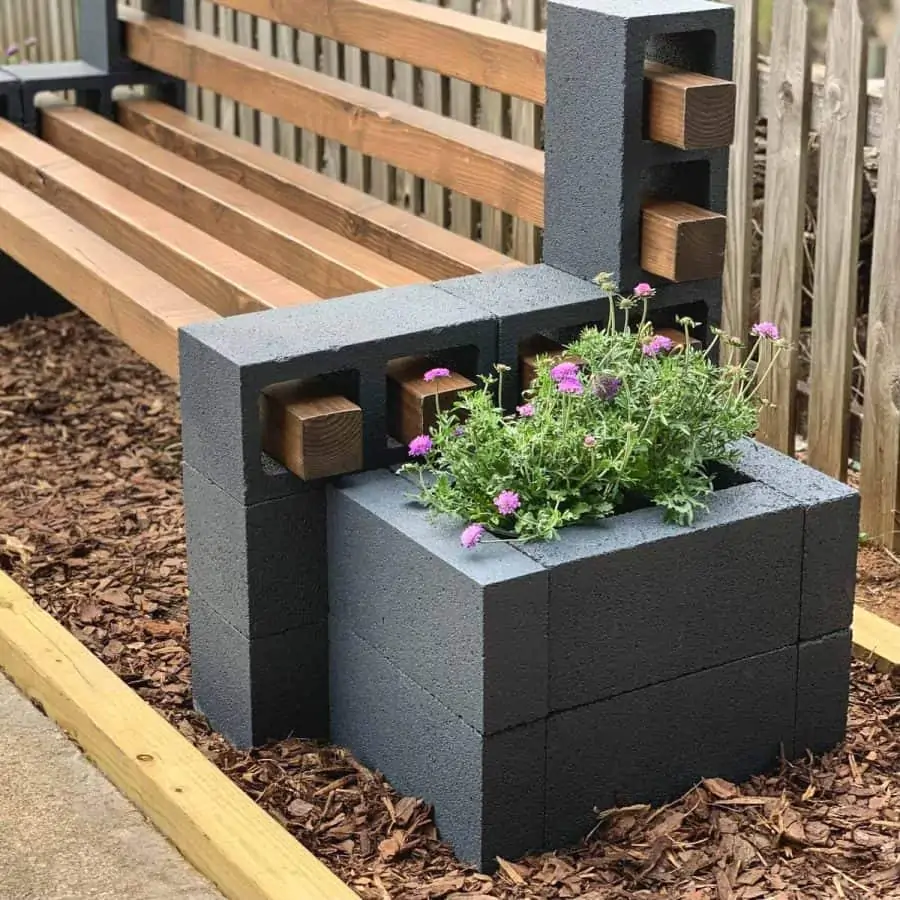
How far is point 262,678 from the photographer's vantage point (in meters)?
3.53

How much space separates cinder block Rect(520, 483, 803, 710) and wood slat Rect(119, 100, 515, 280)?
125 cm

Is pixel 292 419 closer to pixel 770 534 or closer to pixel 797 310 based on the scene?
pixel 770 534

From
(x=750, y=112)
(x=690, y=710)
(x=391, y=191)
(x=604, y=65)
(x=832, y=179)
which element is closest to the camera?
(x=690, y=710)

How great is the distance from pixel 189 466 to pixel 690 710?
3.65 feet

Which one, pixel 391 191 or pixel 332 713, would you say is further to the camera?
pixel 391 191

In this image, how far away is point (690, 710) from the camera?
3.35 metres

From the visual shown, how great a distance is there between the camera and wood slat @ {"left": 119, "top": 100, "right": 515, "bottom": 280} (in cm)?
450

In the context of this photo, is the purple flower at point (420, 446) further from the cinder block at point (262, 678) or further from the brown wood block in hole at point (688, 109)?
the brown wood block in hole at point (688, 109)

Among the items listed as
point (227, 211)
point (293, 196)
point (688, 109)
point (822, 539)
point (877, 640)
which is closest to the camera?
point (822, 539)

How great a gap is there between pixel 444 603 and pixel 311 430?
432 millimetres

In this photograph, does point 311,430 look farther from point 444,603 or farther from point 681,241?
point 681,241

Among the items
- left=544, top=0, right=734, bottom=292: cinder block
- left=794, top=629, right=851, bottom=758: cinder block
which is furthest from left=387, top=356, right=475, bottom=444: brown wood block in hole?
left=794, top=629, right=851, bottom=758: cinder block

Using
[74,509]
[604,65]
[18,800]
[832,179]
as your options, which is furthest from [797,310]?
[18,800]

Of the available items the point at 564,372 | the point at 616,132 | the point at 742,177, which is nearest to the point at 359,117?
the point at 742,177
